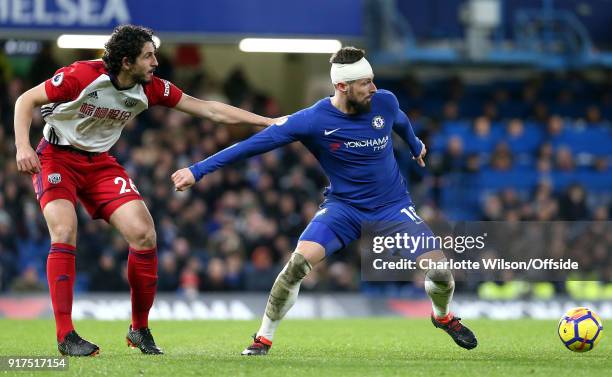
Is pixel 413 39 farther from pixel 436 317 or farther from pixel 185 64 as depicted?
pixel 436 317

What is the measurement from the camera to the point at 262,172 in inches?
829

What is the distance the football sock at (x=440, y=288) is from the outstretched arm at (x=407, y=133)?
3.67 feet

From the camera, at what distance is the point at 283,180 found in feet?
68.8

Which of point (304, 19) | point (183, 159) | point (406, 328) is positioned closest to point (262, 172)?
point (183, 159)

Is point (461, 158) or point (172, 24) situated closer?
point (172, 24)

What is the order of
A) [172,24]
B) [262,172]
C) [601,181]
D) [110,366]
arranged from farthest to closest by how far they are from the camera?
1. [601,181]
2. [262,172]
3. [172,24]
4. [110,366]

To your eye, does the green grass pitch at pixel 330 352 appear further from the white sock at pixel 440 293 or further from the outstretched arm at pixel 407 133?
the outstretched arm at pixel 407 133

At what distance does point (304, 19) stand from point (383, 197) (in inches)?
441

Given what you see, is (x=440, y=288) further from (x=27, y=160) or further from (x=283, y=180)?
(x=283, y=180)

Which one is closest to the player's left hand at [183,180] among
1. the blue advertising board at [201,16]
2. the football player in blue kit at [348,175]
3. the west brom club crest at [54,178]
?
the football player in blue kit at [348,175]

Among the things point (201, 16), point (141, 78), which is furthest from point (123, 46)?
point (201, 16)

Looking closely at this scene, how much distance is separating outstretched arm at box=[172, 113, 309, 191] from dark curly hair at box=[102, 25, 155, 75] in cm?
92

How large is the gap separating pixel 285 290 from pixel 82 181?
176cm

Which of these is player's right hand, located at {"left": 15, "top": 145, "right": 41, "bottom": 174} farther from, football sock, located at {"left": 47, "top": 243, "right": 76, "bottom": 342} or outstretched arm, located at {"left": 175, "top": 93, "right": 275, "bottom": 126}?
outstretched arm, located at {"left": 175, "top": 93, "right": 275, "bottom": 126}
